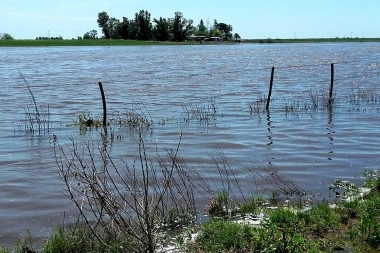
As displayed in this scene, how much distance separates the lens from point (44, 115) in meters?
22.4

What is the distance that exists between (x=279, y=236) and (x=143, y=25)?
168 meters

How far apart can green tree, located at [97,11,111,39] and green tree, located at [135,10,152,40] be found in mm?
15733

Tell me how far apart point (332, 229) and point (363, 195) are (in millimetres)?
2159

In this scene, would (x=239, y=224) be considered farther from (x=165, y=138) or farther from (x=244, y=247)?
(x=165, y=138)

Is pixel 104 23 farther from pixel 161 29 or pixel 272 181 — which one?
pixel 272 181

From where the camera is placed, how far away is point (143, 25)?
17088 centimetres

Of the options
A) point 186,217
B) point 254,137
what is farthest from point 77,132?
point 186,217

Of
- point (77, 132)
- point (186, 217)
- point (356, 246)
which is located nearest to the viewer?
point (356, 246)

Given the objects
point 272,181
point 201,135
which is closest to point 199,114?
point 201,135

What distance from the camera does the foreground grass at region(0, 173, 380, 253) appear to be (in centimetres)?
707

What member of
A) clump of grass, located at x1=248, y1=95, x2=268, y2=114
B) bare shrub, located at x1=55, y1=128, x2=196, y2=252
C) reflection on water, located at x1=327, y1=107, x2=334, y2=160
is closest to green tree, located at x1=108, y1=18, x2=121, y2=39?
clump of grass, located at x1=248, y1=95, x2=268, y2=114

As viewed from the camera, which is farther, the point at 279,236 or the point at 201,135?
the point at 201,135

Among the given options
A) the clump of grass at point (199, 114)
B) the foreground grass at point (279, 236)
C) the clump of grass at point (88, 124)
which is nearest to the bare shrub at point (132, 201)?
the foreground grass at point (279, 236)

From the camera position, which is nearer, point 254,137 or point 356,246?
point 356,246
